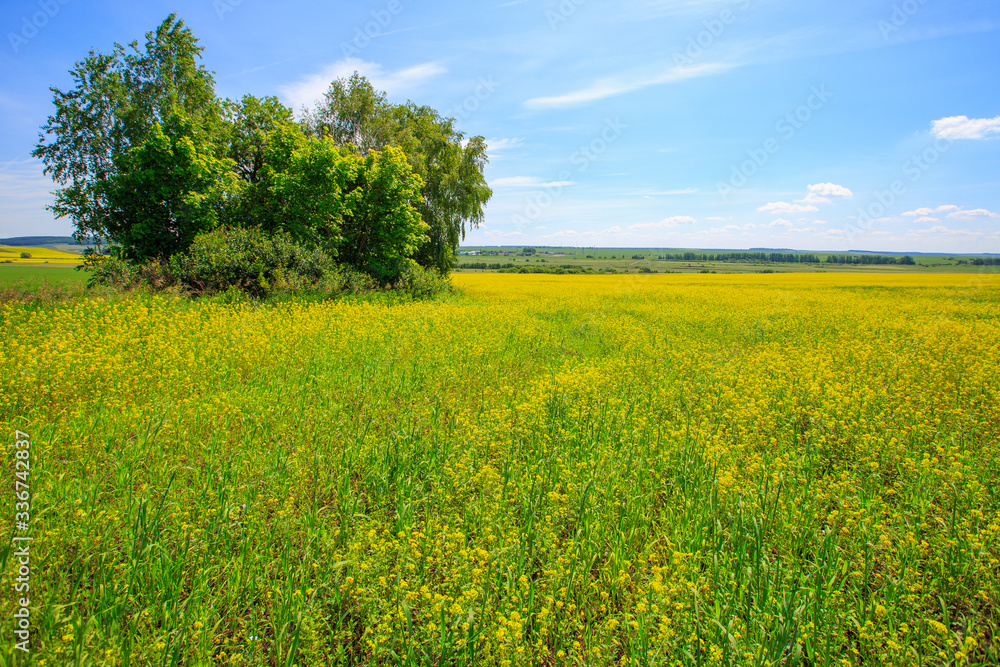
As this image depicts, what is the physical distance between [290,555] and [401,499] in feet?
2.78

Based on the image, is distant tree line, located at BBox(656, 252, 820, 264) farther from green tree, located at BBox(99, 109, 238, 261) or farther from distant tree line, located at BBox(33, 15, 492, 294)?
green tree, located at BBox(99, 109, 238, 261)

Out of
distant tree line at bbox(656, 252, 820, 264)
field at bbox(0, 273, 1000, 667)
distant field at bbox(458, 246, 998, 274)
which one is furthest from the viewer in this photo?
distant tree line at bbox(656, 252, 820, 264)

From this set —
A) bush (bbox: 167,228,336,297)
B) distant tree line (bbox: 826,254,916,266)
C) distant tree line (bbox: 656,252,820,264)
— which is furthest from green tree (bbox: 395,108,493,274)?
distant tree line (bbox: 656,252,820,264)

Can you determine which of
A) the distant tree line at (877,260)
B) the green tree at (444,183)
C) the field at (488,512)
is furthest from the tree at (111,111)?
the distant tree line at (877,260)

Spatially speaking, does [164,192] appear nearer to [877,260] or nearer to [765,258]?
[877,260]

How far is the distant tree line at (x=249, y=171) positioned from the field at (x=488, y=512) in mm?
9795

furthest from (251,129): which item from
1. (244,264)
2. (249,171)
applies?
(244,264)

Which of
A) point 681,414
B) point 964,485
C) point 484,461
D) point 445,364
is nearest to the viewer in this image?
point 964,485

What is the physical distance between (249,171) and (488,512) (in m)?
23.3

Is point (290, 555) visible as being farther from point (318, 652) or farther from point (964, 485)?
point (964, 485)

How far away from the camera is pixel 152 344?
6773 millimetres

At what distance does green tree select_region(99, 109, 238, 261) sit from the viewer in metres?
14.4

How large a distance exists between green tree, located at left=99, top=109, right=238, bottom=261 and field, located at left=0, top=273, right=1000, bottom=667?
948cm

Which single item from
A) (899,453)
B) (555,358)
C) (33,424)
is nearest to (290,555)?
(33,424)
